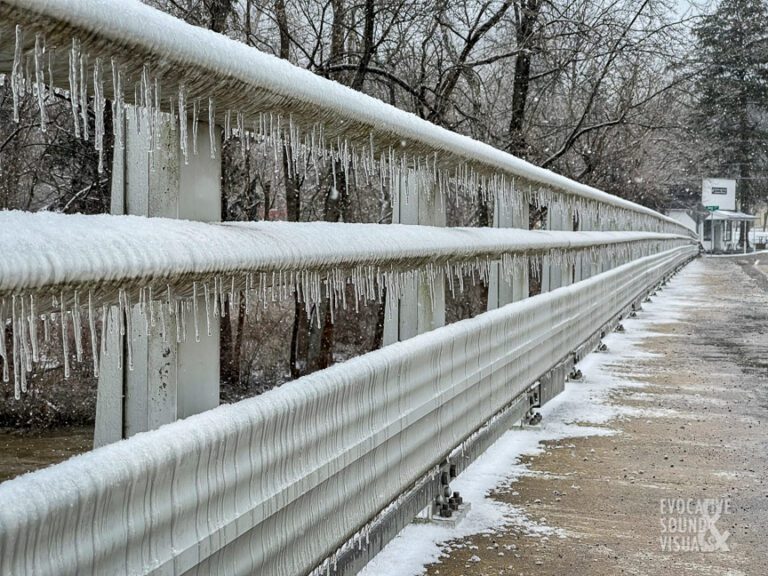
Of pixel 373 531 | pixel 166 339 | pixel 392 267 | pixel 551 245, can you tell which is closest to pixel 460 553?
pixel 373 531

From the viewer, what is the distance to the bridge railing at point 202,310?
5.39 feet

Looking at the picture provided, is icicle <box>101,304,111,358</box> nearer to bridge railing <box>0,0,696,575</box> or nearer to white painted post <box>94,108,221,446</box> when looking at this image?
bridge railing <box>0,0,696,575</box>

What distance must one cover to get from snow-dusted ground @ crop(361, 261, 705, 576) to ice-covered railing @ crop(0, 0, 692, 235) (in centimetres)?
140

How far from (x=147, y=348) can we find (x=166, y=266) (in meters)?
0.34

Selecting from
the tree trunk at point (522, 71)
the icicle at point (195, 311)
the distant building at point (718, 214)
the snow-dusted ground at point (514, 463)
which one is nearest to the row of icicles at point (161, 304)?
the icicle at point (195, 311)

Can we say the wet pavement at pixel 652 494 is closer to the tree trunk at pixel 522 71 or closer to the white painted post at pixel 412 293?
the white painted post at pixel 412 293

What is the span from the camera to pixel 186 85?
6.95 feet

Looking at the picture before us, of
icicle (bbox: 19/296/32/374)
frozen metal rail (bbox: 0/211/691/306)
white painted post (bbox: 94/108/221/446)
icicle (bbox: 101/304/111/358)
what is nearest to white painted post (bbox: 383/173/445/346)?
frozen metal rail (bbox: 0/211/691/306)

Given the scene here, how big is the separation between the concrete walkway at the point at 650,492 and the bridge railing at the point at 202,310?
501mm

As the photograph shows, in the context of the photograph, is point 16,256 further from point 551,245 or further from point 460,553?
point 551,245

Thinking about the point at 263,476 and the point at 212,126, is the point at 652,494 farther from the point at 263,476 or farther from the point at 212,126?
the point at 212,126

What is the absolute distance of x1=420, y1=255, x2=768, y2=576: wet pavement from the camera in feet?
12.9

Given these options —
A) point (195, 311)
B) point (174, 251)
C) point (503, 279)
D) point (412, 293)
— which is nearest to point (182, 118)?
point (174, 251)

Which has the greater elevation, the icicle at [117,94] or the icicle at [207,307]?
the icicle at [117,94]
